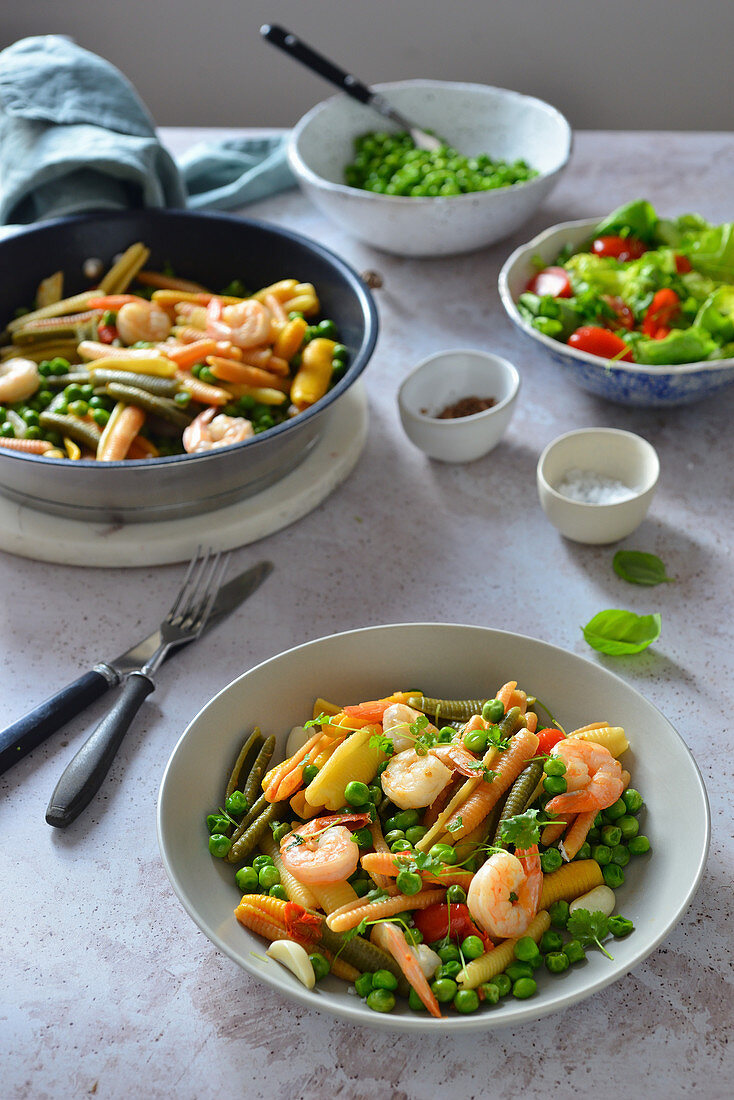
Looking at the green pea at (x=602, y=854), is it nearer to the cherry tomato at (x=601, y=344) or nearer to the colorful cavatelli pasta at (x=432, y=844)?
the colorful cavatelli pasta at (x=432, y=844)

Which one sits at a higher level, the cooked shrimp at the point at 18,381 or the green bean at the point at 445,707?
the cooked shrimp at the point at 18,381

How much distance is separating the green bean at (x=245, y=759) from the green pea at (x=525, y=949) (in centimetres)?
38

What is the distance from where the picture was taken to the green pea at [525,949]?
954 mm

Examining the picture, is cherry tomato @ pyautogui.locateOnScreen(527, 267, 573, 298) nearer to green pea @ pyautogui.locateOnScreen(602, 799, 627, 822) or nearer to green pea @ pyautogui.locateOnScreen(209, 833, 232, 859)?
green pea @ pyautogui.locateOnScreen(602, 799, 627, 822)

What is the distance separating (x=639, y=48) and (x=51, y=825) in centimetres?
381

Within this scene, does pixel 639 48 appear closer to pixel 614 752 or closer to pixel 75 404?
pixel 75 404

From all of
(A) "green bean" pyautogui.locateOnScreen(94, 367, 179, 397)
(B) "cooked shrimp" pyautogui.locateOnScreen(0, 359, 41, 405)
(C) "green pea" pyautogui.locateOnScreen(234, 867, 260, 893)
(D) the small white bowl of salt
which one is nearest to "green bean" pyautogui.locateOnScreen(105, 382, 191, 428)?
(A) "green bean" pyautogui.locateOnScreen(94, 367, 179, 397)

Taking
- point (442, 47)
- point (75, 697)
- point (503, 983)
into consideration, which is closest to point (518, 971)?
point (503, 983)

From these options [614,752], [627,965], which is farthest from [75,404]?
[627,965]

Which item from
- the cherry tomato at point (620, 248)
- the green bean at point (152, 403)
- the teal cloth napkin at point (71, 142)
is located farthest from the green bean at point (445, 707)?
the teal cloth napkin at point (71, 142)

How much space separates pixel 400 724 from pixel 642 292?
3.73 ft

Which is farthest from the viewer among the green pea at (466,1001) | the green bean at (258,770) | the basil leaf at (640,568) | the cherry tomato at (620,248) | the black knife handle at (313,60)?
the black knife handle at (313,60)

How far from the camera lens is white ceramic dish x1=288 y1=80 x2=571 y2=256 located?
2057 millimetres

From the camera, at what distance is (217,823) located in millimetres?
1101
